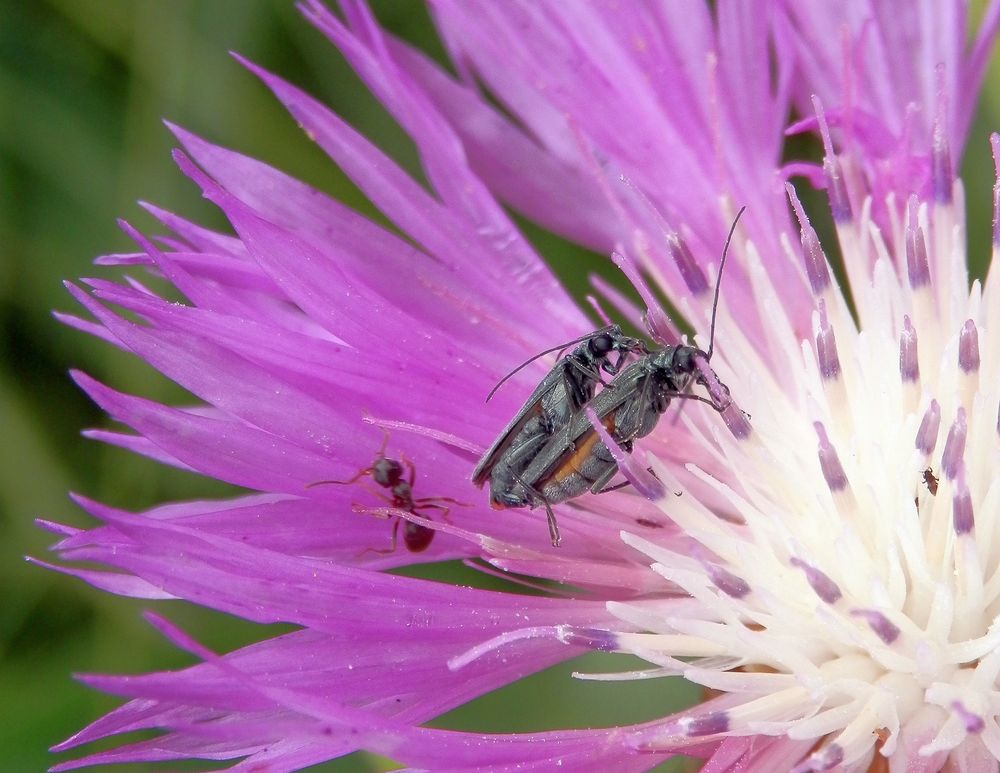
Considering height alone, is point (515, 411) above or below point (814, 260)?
below

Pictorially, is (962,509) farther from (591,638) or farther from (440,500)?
(440,500)

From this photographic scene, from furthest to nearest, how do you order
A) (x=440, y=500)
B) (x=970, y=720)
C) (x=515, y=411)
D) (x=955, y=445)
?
(x=515, y=411) < (x=440, y=500) < (x=955, y=445) < (x=970, y=720)

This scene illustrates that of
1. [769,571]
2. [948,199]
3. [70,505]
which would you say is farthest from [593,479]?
[70,505]

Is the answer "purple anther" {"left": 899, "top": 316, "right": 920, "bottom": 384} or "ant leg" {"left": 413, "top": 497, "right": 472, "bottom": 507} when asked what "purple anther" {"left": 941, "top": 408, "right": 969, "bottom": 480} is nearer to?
"purple anther" {"left": 899, "top": 316, "right": 920, "bottom": 384}

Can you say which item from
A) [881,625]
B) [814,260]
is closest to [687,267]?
[814,260]

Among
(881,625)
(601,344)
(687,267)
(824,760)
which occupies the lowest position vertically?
(824,760)
